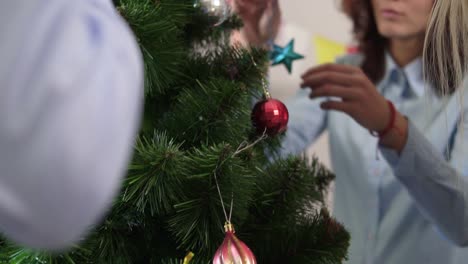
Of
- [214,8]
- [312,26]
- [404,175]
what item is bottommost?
[312,26]

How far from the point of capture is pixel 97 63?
230mm

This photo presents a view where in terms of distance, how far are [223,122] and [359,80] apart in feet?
0.82

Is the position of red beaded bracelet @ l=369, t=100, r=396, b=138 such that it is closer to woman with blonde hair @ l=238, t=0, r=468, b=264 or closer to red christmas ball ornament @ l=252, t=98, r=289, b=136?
woman with blonde hair @ l=238, t=0, r=468, b=264

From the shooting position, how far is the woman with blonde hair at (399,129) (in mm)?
694

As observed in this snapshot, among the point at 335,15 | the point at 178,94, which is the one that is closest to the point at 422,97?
the point at 178,94

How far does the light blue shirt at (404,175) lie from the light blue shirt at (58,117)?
53 centimetres

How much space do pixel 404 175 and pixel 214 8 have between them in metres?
0.32

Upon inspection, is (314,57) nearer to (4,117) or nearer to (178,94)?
(178,94)

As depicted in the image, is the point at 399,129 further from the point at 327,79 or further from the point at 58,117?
the point at 58,117

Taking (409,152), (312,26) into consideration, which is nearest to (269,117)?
(409,152)

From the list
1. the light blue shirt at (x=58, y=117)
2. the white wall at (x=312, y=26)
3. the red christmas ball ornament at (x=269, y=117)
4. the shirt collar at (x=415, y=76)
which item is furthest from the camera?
the white wall at (x=312, y=26)

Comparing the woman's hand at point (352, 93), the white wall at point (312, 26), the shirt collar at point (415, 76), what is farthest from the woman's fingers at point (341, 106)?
the white wall at point (312, 26)

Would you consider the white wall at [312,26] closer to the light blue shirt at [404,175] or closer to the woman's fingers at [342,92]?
the light blue shirt at [404,175]

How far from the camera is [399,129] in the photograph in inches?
29.6
